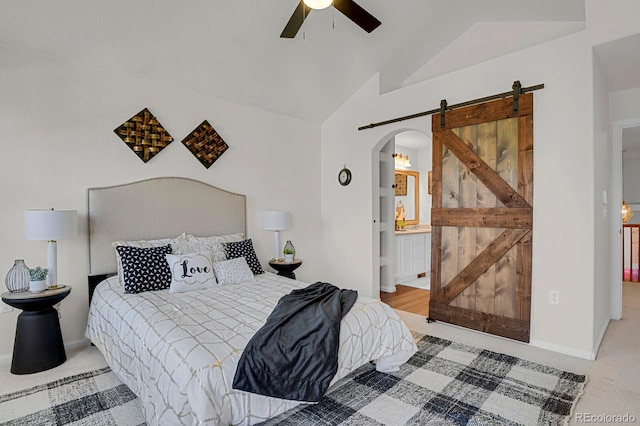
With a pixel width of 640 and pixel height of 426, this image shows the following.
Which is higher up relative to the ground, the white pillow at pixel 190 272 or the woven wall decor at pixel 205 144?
the woven wall decor at pixel 205 144

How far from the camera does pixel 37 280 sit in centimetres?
269

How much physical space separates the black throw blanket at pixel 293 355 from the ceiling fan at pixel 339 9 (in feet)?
6.59

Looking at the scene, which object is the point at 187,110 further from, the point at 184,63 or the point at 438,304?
the point at 438,304

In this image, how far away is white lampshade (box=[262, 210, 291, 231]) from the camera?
14.1 ft

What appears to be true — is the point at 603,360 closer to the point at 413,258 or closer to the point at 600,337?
the point at 600,337

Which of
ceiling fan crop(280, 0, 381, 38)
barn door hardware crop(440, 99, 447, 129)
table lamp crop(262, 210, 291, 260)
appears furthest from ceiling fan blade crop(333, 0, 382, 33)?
table lamp crop(262, 210, 291, 260)

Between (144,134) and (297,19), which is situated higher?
(297,19)

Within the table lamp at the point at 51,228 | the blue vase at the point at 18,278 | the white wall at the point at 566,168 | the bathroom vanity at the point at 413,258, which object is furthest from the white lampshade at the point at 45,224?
the bathroom vanity at the point at 413,258

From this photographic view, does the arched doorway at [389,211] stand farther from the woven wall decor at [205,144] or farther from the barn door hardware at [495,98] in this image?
the woven wall decor at [205,144]

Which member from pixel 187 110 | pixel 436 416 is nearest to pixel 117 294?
pixel 187 110

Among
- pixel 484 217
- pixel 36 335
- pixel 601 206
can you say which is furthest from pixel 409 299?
pixel 36 335

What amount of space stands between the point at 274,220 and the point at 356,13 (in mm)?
2516

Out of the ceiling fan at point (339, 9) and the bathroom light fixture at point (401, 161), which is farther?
the bathroom light fixture at point (401, 161)

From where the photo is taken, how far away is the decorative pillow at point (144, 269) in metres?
2.89
